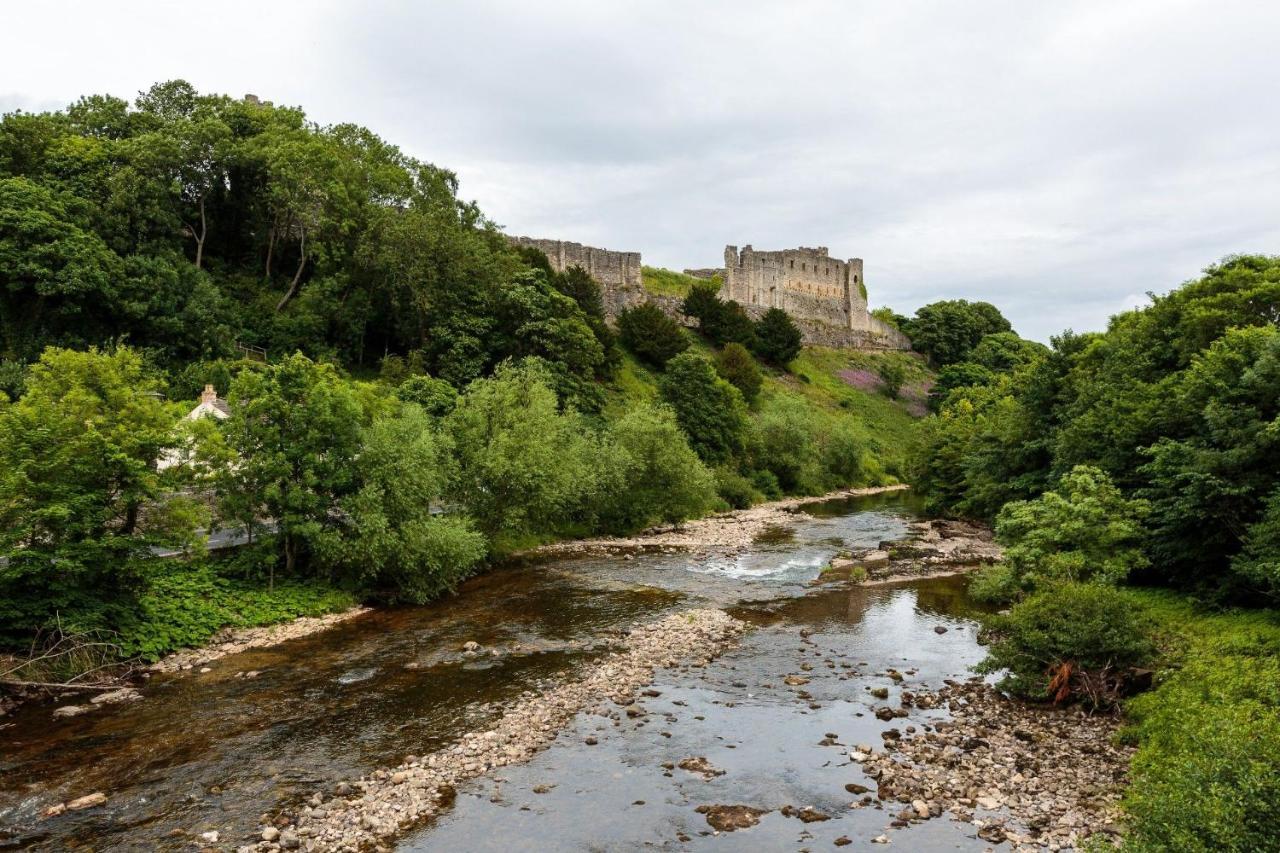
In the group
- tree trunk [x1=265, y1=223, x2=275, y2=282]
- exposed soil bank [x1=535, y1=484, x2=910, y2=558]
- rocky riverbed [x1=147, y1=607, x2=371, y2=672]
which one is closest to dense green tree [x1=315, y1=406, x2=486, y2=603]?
rocky riverbed [x1=147, y1=607, x2=371, y2=672]

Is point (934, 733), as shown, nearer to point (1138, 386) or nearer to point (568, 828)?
point (568, 828)

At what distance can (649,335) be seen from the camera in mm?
77875

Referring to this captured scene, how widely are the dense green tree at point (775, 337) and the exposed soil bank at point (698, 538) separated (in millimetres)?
38397

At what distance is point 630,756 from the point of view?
1548 centimetres

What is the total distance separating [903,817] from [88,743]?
15389mm

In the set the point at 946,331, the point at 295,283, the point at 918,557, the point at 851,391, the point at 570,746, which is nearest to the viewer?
the point at 570,746

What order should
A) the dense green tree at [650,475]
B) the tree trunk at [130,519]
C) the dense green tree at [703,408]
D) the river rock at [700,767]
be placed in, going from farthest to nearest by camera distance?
1. the dense green tree at [703,408]
2. the dense green tree at [650,475]
3. the tree trunk at [130,519]
4. the river rock at [700,767]

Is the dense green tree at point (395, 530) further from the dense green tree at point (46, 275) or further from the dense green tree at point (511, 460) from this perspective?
the dense green tree at point (46, 275)

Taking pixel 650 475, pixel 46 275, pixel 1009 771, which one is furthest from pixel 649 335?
pixel 1009 771

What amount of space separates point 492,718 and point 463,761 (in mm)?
2177

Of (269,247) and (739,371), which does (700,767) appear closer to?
(269,247)

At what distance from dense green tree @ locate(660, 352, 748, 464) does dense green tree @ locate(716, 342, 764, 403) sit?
44.9 ft

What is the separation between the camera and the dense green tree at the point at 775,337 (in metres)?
92.7

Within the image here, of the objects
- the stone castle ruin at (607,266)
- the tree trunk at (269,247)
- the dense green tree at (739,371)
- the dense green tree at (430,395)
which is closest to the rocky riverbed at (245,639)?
the dense green tree at (430,395)
